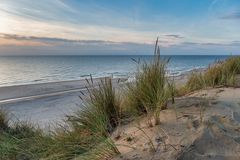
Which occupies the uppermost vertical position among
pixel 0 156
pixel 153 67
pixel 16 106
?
pixel 153 67

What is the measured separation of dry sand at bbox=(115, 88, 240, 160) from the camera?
10.9ft

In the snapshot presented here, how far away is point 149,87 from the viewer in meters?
4.61

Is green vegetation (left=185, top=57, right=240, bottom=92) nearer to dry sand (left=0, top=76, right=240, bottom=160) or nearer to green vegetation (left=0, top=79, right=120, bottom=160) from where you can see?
dry sand (left=0, top=76, right=240, bottom=160)

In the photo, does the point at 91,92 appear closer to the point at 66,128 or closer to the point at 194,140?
the point at 66,128

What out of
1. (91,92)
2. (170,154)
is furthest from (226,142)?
(91,92)

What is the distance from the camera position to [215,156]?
328cm

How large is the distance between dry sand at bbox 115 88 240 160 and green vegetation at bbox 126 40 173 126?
0.26m

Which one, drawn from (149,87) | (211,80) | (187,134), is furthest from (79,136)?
(211,80)

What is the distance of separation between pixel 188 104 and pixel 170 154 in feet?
4.99

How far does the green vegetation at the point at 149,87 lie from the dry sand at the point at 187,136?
264 millimetres

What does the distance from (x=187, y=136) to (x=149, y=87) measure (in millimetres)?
1188

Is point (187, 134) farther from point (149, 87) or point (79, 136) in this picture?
point (79, 136)

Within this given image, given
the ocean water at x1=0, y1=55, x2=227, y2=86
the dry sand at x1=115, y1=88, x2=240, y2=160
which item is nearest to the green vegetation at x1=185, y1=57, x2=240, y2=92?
the ocean water at x1=0, y1=55, x2=227, y2=86

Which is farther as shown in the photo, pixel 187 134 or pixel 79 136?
pixel 79 136
